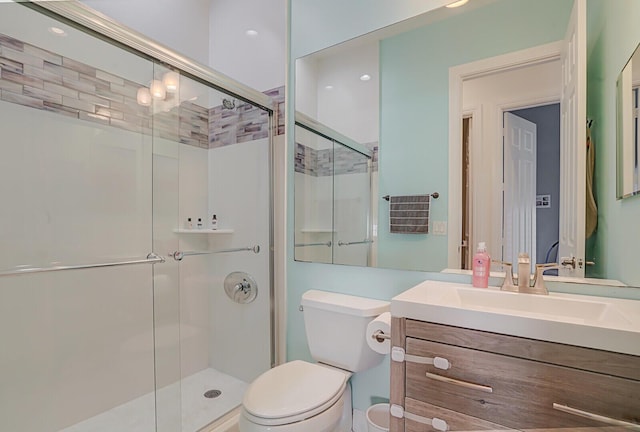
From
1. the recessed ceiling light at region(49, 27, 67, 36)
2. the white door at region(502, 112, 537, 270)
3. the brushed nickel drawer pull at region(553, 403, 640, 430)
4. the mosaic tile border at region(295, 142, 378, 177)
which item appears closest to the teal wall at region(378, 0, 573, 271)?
the mosaic tile border at region(295, 142, 378, 177)

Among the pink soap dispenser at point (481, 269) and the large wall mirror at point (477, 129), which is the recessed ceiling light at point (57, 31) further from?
the pink soap dispenser at point (481, 269)

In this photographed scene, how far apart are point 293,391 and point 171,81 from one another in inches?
70.7

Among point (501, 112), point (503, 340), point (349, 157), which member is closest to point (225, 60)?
point (349, 157)

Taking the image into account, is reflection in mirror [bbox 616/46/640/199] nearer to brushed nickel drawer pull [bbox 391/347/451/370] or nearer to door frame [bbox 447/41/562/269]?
door frame [bbox 447/41/562/269]

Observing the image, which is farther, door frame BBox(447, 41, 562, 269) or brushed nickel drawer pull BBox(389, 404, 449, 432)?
door frame BBox(447, 41, 562, 269)

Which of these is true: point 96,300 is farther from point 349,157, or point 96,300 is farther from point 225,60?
point 225,60

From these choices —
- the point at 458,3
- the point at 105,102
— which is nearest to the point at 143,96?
the point at 105,102

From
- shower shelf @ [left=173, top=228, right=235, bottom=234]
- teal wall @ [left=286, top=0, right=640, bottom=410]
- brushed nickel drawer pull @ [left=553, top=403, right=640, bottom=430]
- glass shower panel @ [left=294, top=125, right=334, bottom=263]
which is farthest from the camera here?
shower shelf @ [left=173, top=228, right=235, bottom=234]

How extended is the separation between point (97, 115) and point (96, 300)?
107 cm

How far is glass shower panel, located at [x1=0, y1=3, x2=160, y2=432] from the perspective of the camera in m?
1.62

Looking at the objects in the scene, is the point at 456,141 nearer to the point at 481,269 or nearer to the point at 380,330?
the point at 481,269

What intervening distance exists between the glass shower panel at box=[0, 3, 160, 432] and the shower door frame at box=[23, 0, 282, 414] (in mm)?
136

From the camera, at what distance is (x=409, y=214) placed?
150cm

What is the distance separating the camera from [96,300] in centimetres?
192
